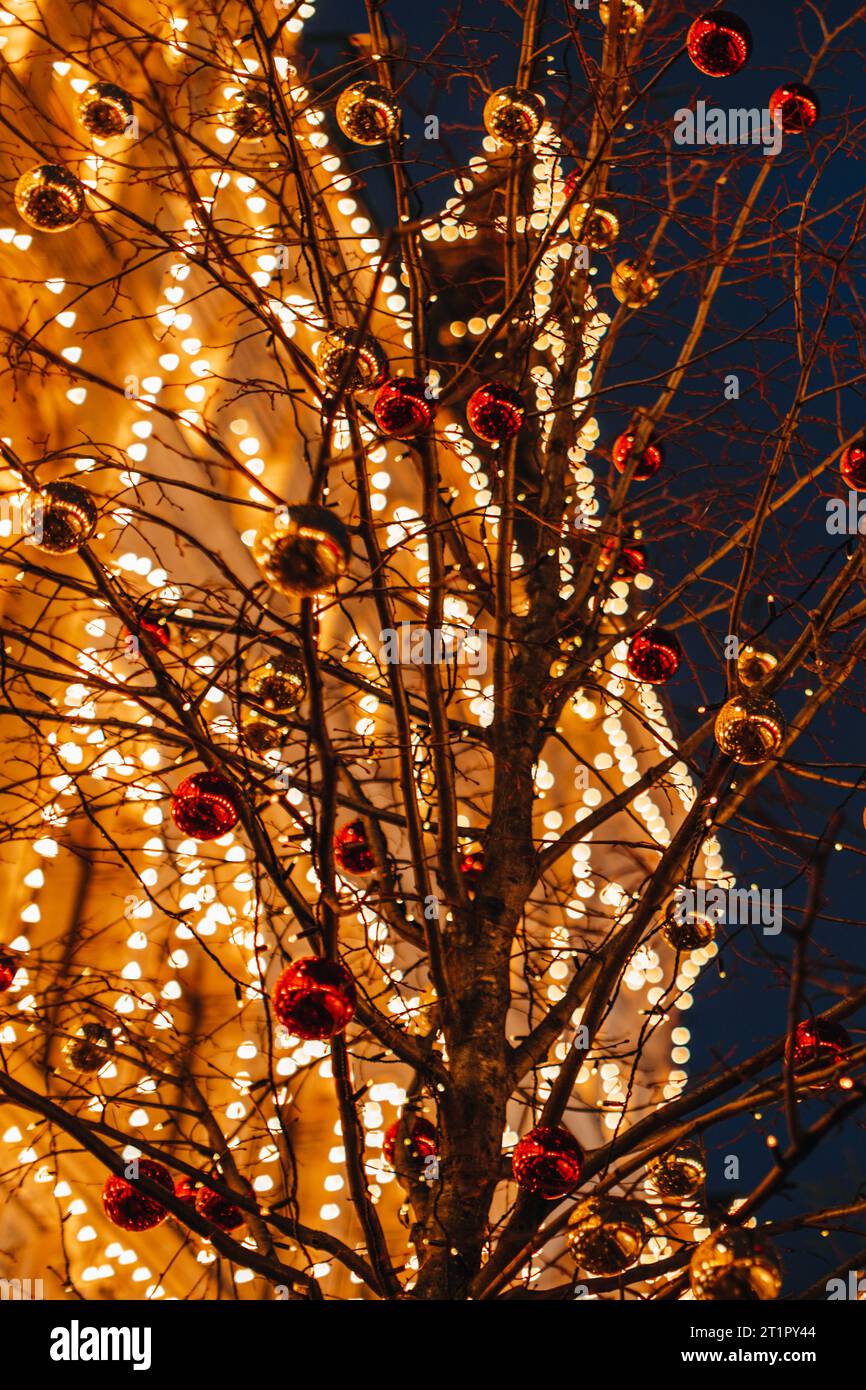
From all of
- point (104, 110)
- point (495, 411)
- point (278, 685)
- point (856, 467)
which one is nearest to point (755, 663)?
point (856, 467)

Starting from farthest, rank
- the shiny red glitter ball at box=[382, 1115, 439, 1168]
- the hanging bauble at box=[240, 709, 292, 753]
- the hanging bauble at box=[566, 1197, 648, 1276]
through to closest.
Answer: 1. the hanging bauble at box=[240, 709, 292, 753]
2. the shiny red glitter ball at box=[382, 1115, 439, 1168]
3. the hanging bauble at box=[566, 1197, 648, 1276]

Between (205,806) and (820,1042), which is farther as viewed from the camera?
(820,1042)

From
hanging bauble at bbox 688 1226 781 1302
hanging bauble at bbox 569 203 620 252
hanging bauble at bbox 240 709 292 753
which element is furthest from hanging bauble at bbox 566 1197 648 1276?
hanging bauble at bbox 569 203 620 252

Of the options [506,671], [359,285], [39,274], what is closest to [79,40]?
[39,274]

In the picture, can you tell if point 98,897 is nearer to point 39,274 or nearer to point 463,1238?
point 463,1238

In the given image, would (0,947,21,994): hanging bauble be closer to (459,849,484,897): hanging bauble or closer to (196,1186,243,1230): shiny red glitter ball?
(196,1186,243,1230): shiny red glitter ball

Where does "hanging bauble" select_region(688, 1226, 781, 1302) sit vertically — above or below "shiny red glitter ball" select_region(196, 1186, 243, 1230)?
below

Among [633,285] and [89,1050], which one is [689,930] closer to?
[89,1050]

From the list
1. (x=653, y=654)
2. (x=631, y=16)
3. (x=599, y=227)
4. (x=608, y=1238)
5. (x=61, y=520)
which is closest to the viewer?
(x=608, y=1238)

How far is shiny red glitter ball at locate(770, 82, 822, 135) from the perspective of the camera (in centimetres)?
277

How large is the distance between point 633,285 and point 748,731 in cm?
163

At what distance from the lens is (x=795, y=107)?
2773mm

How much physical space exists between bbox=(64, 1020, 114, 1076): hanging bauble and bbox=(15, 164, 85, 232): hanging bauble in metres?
1.79

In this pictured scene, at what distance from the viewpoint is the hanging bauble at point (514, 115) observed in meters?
2.85
